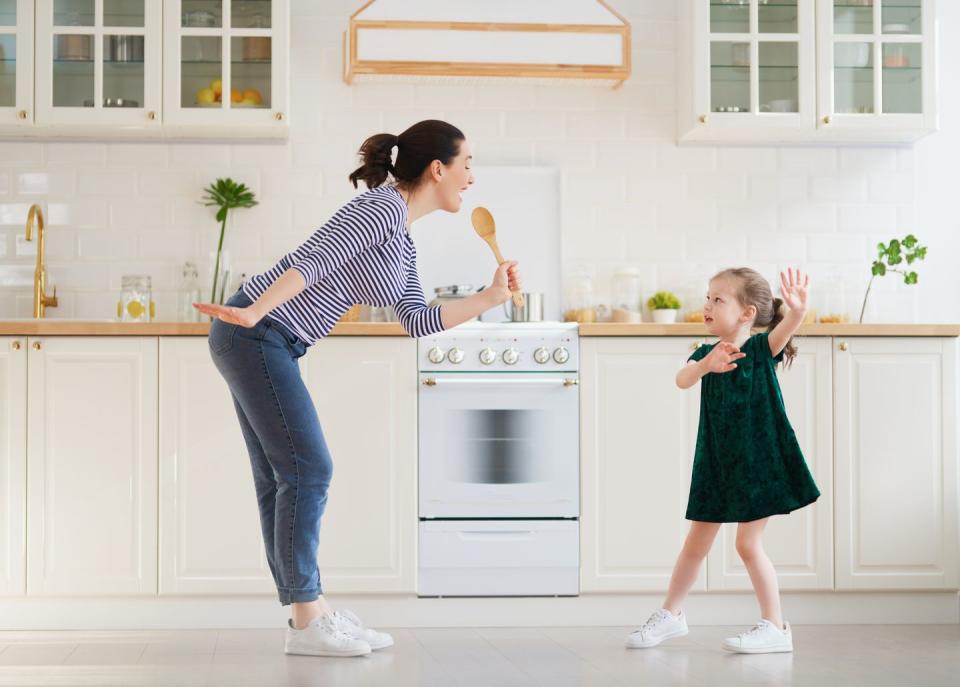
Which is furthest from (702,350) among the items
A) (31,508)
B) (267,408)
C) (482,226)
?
(31,508)

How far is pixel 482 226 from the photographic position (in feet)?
9.73

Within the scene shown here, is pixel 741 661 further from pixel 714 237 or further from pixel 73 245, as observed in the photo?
pixel 73 245

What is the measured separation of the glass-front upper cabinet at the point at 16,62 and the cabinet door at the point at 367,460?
1.26 meters

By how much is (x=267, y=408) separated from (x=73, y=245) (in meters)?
1.76

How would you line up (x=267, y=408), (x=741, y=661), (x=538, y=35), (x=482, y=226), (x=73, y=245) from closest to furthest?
(x=267, y=408), (x=741, y=661), (x=482, y=226), (x=538, y=35), (x=73, y=245)

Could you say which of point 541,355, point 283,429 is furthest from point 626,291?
point 283,429

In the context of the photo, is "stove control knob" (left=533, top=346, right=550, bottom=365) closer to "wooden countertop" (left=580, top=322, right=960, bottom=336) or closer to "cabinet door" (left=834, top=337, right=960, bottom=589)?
"wooden countertop" (left=580, top=322, right=960, bottom=336)

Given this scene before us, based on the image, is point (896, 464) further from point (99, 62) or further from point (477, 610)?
point (99, 62)

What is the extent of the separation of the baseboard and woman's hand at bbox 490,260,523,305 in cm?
126

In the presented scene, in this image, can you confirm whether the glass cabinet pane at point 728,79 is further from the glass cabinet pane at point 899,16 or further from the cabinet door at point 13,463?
the cabinet door at point 13,463

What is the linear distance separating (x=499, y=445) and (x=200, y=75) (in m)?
1.54

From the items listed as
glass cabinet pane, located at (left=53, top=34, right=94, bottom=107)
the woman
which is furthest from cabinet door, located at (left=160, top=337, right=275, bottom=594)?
glass cabinet pane, located at (left=53, top=34, right=94, bottom=107)

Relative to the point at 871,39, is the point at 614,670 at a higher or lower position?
lower

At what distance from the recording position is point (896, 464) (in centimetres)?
343
